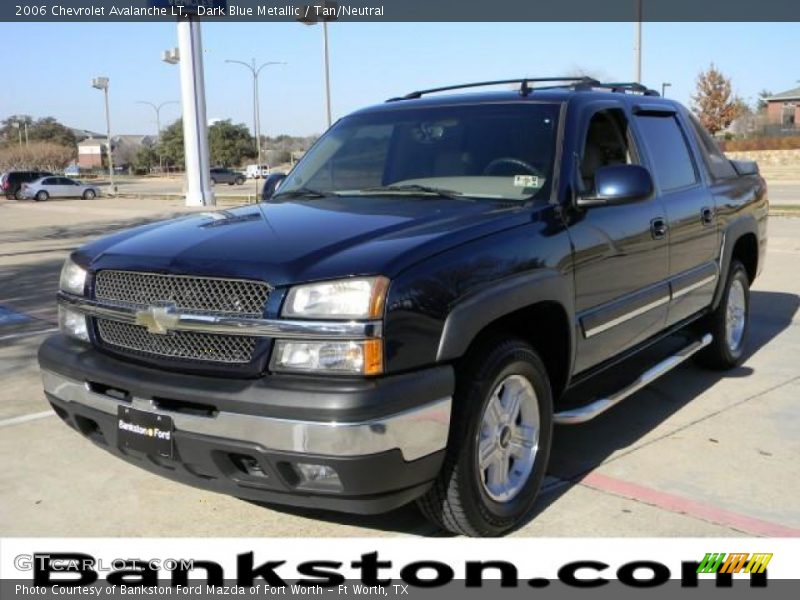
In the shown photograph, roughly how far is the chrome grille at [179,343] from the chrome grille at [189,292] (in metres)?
0.10

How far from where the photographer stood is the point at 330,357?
9.62 ft

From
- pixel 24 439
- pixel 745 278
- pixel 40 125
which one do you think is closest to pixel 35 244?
pixel 24 439

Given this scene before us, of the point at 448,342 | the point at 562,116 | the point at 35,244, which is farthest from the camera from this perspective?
the point at 35,244

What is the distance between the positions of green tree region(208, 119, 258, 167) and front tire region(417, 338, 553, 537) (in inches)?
4015

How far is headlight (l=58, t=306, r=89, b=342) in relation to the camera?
3689 mm

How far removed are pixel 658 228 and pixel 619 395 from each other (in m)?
1.02

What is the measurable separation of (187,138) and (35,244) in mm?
19758

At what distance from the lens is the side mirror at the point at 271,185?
498 centimetres

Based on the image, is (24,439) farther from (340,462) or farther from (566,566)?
(566,566)

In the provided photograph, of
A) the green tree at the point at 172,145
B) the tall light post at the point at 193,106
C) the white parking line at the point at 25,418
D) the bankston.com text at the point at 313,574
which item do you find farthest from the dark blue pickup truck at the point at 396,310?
the green tree at the point at 172,145

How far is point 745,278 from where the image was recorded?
21.2ft

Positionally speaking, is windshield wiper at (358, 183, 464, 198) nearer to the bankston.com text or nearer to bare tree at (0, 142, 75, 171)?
the bankston.com text

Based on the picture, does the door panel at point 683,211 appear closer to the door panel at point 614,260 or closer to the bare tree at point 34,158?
the door panel at point 614,260
